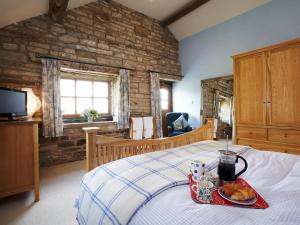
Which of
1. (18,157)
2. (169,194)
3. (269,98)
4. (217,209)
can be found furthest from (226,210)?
(269,98)

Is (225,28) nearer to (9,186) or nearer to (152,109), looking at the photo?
(152,109)

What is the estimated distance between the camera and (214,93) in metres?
4.20

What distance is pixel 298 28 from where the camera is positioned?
3.05 metres

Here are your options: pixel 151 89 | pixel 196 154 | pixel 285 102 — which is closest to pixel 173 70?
pixel 151 89

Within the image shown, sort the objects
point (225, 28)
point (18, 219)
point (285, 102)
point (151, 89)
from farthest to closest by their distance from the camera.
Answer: point (151, 89)
point (225, 28)
point (285, 102)
point (18, 219)

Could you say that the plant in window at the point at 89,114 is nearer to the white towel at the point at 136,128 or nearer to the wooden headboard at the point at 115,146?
the white towel at the point at 136,128

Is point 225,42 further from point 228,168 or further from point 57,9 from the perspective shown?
point 228,168

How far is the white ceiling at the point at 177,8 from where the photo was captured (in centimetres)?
263

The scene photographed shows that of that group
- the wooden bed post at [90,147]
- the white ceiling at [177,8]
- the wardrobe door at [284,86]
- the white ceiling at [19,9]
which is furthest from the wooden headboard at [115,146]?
the white ceiling at [177,8]

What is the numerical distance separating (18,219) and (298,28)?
4926mm

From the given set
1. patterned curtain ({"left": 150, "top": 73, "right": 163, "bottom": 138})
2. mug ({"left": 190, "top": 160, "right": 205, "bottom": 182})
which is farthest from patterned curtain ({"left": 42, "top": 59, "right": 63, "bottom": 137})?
mug ({"left": 190, "top": 160, "right": 205, "bottom": 182})

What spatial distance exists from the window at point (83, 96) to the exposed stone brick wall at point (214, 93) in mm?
2461

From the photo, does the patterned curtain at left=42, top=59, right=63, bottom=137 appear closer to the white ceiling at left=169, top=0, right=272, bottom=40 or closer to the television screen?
the television screen

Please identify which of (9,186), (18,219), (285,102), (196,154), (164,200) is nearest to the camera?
(164,200)
